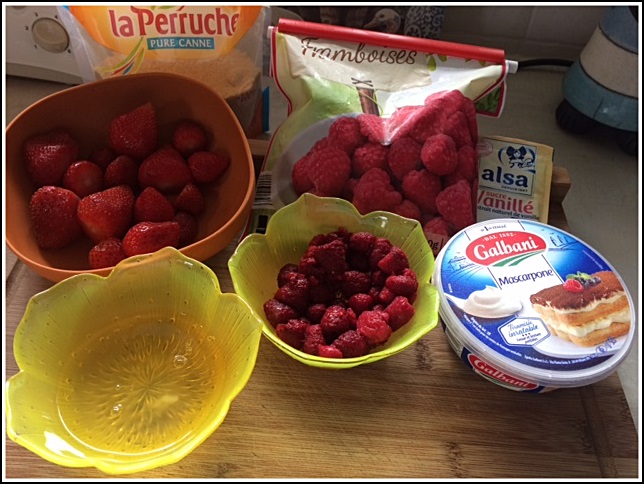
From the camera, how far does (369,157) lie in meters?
0.77

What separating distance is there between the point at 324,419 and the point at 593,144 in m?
0.72

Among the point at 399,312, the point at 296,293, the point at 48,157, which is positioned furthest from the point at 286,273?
the point at 48,157

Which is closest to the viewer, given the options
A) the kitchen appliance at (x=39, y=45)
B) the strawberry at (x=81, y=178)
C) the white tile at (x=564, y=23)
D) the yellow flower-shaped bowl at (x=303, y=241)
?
the yellow flower-shaped bowl at (x=303, y=241)

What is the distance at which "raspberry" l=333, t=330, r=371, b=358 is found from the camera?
23.9 inches

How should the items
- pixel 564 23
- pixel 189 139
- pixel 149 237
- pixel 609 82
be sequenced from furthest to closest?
pixel 564 23, pixel 609 82, pixel 189 139, pixel 149 237

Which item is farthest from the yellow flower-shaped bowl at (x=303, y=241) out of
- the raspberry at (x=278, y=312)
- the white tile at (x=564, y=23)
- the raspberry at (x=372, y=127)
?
the white tile at (x=564, y=23)

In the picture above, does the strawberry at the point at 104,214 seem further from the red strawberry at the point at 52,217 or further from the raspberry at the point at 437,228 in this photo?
the raspberry at the point at 437,228

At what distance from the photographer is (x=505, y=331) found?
2.10ft

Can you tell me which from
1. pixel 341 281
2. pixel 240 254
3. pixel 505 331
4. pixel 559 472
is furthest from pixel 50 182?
pixel 559 472

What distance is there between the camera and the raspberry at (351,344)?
607 mm

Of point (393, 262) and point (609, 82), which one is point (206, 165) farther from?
point (609, 82)

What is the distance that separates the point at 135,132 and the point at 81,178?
0.09 meters

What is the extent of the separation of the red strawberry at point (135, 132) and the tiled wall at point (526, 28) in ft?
1.91

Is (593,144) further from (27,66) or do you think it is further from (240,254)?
(27,66)
